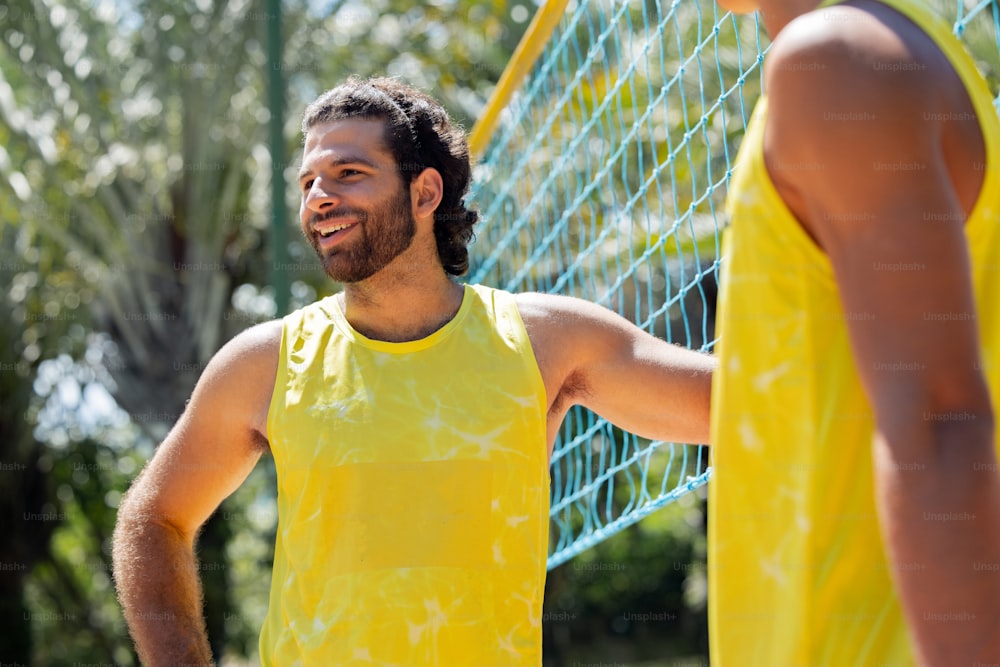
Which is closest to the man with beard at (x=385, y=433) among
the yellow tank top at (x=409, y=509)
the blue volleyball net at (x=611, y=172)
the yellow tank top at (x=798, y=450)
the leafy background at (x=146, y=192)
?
the yellow tank top at (x=409, y=509)

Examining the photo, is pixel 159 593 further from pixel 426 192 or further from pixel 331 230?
pixel 426 192

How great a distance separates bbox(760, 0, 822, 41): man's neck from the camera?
1122mm

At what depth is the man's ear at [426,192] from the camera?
2.39 metres

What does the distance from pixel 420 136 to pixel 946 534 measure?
1.73 m

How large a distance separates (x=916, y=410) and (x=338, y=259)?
144 centimetres

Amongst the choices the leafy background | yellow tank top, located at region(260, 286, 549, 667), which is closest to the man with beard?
yellow tank top, located at region(260, 286, 549, 667)

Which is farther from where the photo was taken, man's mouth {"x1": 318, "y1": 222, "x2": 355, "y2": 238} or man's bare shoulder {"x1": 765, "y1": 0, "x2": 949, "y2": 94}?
man's mouth {"x1": 318, "y1": 222, "x2": 355, "y2": 238}

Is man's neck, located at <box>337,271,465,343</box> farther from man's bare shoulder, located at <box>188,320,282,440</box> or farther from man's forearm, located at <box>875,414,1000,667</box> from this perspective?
man's forearm, located at <box>875,414,1000,667</box>

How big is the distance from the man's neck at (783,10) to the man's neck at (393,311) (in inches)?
45.9

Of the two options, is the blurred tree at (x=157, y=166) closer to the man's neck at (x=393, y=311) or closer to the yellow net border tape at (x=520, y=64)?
the yellow net border tape at (x=520, y=64)

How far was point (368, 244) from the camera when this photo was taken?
87.7 inches

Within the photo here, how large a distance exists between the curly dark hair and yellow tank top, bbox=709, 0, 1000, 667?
4.57 ft

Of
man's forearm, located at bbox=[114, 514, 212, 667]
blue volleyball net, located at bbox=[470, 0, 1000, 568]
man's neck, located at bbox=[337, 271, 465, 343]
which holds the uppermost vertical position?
blue volleyball net, located at bbox=[470, 0, 1000, 568]

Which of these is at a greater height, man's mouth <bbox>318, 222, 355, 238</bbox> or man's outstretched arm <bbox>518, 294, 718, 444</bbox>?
man's mouth <bbox>318, 222, 355, 238</bbox>
